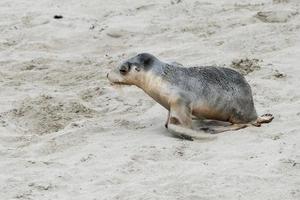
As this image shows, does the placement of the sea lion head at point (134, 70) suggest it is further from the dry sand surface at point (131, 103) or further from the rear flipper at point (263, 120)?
the rear flipper at point (263, 120)

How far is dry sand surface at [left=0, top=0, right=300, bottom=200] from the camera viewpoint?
4.17 meters

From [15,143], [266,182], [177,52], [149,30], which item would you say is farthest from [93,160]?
[149,30]

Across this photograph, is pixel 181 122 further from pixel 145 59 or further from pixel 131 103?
pixel 131 103

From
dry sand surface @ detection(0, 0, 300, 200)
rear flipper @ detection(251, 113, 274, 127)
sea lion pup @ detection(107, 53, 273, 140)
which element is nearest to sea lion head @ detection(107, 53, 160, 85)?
sea lion pup @ detection(107, 53, 273, 140)

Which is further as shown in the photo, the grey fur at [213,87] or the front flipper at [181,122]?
the grey fur at [213,87]

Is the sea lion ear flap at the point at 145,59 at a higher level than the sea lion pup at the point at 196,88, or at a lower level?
higher

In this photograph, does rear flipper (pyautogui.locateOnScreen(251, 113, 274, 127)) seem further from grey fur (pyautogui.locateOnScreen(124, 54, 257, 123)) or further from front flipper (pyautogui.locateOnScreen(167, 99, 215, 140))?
front flipper (pyautogui.locateOnScreen(167, 99, 215, 140))

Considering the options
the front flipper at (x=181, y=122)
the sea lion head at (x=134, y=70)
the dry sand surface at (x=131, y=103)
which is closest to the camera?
the dry sand surface at (x=131, y=103)

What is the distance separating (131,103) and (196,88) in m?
0.79

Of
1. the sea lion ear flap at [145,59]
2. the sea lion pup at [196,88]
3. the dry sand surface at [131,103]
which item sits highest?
the sea lion ear flap at [145,59]

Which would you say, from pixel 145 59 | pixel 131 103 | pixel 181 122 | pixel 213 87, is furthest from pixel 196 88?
pixel 131 103

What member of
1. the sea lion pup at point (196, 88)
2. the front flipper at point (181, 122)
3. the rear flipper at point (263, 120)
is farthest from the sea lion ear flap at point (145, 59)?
the rear flipper at point (263, 120)

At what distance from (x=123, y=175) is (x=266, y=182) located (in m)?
0.82

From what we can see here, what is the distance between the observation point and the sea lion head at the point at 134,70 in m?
5.34
